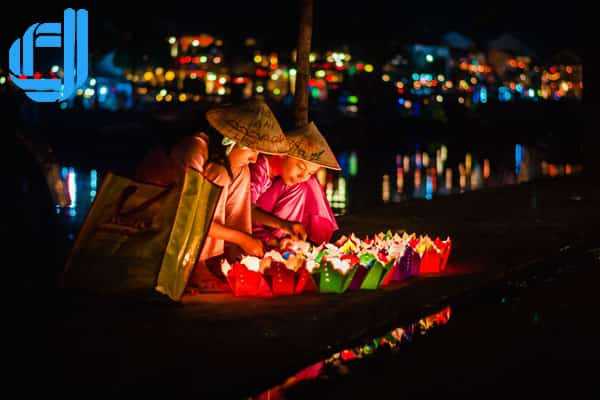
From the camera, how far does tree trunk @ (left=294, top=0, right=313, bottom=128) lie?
13438 mm

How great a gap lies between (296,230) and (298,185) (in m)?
Answer: 0.78

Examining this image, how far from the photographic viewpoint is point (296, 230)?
9609 millimetres

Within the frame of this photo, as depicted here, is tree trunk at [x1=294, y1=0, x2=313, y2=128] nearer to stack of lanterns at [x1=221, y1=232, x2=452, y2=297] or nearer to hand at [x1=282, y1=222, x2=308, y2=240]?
hand at [x1=282, y1=222, x2=308, y2=240]

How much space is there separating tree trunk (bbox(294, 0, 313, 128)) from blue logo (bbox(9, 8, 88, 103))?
45.9 feet

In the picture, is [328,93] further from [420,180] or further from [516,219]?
[516,219]

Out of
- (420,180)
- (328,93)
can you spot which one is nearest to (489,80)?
(328,93)

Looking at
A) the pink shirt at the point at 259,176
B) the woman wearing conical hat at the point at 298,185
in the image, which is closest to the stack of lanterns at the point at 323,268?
the woman wearing conical hat at the point at 298,185

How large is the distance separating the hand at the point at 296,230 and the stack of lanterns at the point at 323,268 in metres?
0.13

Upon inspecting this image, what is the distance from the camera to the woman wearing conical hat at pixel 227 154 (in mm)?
8695

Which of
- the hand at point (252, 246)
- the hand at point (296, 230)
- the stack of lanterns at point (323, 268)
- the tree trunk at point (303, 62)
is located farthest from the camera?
the tree trunk at point (303, 62)

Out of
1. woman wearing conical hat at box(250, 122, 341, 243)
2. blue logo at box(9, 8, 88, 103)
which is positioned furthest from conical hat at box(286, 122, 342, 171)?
blue logo at box(9, 8, 88, 103)

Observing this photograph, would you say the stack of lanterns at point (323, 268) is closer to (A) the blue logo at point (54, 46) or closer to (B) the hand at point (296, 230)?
(B) the hand at point (296, 230)

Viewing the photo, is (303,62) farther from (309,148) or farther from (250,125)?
(250,125)

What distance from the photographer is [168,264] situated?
26.0 feet
